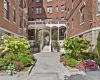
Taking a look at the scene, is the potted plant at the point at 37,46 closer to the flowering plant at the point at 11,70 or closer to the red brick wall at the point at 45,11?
the red brick wall at the point at 45,11

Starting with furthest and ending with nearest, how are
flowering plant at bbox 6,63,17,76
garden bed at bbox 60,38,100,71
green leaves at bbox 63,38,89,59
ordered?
green leaves at bbox 63,38,89,59, garden bed at bbox 60,38,100,71, flowering plant at bbox 6,63,17,76

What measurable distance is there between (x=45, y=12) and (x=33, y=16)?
10.4 ft

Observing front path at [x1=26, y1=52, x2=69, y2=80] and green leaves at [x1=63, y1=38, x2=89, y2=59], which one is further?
green leaves at [x1=63, y1=38, x2=89, y2=59]

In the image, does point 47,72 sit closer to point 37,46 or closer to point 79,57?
point 79,57

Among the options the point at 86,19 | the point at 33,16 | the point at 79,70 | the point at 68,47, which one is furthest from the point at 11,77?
the point at 33,16

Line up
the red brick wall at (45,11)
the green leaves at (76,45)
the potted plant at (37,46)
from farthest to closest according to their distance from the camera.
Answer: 1. the red brick wall at (45,11)
2. the potted plant at (37,46)
3. the green leaves at (76,45)

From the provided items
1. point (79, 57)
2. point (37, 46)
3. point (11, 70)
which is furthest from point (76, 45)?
point (37, 46)

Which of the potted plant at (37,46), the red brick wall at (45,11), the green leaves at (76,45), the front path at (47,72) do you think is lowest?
the front path at (47,72)

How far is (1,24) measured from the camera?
48.8 ft

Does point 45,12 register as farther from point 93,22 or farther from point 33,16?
point 93,22

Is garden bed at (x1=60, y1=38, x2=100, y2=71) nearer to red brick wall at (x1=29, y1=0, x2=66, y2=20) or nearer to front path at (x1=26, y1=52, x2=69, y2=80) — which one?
front path at (x1=26, y1=52, x2=69, y2=80)

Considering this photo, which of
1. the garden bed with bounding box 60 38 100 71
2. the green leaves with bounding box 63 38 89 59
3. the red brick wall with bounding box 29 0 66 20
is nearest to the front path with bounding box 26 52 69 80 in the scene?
the garden bed with bounding box 60 38 100 71

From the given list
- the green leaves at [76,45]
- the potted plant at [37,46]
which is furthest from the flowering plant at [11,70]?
the potted plant at [37,46]

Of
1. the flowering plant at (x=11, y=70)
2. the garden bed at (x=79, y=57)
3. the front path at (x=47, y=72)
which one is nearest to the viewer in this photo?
the front path at (x=47, y=72)
